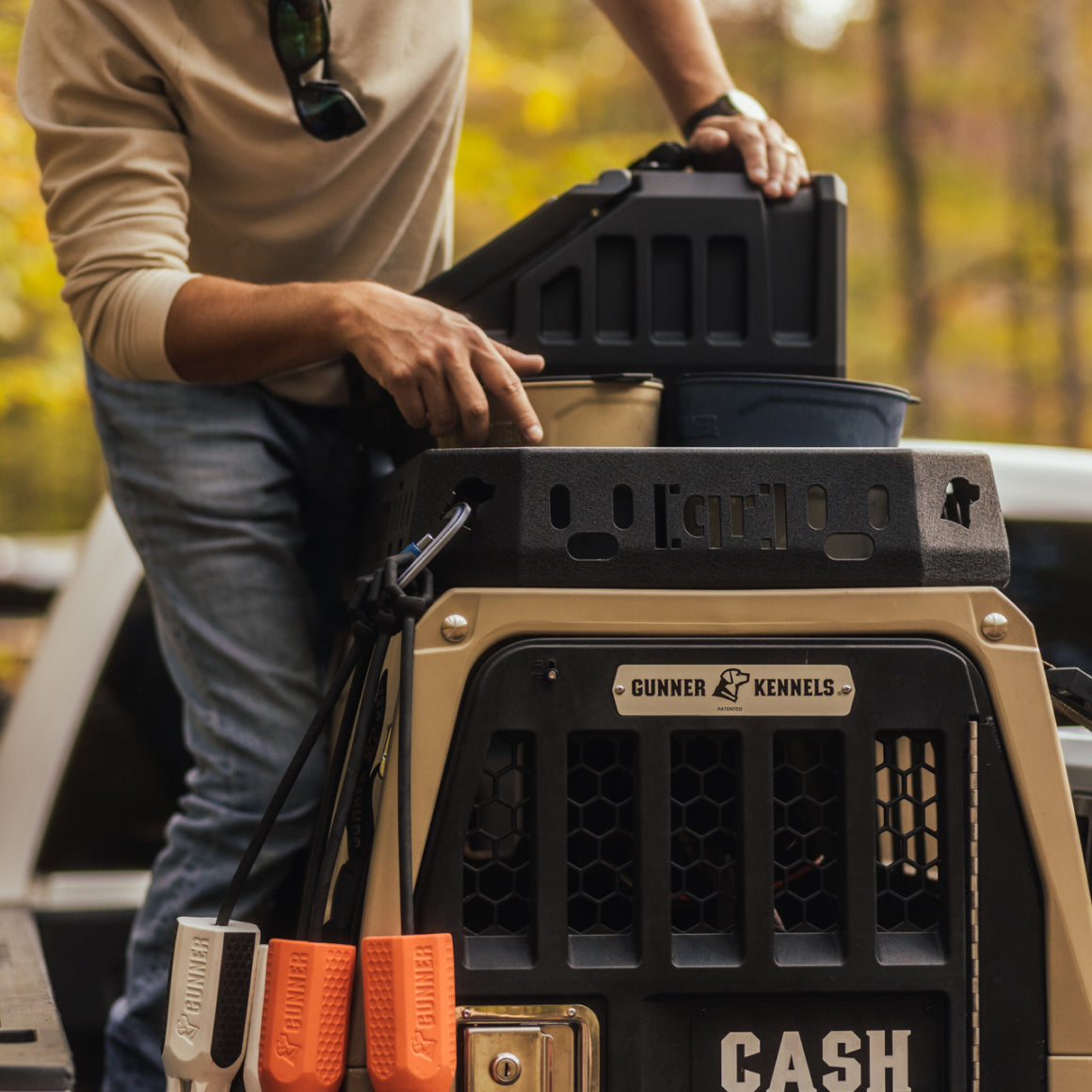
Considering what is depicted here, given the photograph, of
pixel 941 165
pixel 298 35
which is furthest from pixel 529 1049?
pixel 941 165

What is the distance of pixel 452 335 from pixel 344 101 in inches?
16.2

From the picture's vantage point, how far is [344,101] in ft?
5.11

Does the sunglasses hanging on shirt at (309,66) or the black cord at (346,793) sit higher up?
the sunglasses hanging on shirt at (309,66)

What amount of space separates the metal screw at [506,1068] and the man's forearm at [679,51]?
1.34 metres

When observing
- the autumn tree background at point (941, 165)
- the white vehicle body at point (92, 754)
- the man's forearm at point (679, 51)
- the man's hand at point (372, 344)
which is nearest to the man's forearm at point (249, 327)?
the man's hand at point (372, 344)

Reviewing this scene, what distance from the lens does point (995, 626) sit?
1242 mm

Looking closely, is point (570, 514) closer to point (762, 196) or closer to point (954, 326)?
point (762, 196)

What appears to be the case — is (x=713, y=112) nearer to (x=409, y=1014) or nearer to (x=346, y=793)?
(x=346, y=793)

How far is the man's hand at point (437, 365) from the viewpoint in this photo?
132 centimetres

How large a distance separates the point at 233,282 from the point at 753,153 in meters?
0.64

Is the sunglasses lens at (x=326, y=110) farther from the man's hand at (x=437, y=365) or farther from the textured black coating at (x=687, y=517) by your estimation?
the textured black coating at (x=687, y=517)

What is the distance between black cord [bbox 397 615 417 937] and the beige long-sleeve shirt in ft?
1.81

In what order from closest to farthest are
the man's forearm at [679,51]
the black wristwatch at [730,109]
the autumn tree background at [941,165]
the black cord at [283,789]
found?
the black cord at [283,789] → the black wristwatch at [730,109] → the man's forearm at [679,51] → the autumn tree background at [941,165]

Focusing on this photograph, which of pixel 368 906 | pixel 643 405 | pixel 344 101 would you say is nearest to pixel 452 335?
pixel 643 405
